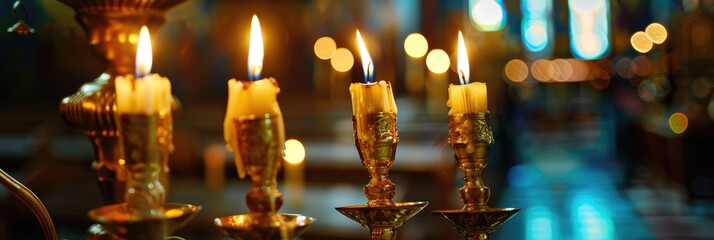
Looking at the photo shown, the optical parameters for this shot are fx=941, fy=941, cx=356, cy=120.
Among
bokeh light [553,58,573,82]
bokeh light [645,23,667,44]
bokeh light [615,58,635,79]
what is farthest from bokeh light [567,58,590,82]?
bokeh light [645,23,667,44]

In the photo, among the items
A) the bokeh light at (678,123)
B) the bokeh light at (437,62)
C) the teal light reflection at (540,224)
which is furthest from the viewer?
the bokeh light at (437,62)

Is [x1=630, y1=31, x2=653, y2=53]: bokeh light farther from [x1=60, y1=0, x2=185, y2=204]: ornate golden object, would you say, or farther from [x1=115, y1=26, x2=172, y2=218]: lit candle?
[x1=115, y1=26, x2=172, y2=218]: lit candle

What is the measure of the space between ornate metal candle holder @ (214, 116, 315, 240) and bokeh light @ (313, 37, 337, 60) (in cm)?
917

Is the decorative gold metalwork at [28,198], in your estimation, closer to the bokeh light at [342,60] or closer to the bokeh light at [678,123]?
the bokeh light at [678,123]

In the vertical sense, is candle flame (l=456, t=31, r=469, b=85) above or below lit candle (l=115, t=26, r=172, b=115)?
above

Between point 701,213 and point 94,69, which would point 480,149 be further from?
point 94,69

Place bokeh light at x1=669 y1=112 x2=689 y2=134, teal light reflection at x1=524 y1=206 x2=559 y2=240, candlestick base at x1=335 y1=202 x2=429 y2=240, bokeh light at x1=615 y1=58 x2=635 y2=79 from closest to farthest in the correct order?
1. candlestick base at x1=335 y1=202 x2=429 y2=240
2. teal light reflection at x1=524 y1=206 x2=559 y2=240
3. bokeh light at x1=669 y1=112 x2=689 y2=134
4. bokeh light at x1=615 y1=58 x2=635 y2=79

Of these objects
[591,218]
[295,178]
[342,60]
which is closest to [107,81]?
[295,178]

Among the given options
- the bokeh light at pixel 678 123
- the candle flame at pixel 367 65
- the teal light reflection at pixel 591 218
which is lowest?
the candle flame at pixel 367 65

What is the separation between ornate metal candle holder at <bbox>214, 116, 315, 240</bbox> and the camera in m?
0.77

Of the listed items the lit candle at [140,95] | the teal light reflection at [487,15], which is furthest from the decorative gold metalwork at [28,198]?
the teal light reflection at [487,15]

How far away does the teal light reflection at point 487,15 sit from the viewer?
19375mm

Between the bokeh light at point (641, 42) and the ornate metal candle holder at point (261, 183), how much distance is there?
64.4ft

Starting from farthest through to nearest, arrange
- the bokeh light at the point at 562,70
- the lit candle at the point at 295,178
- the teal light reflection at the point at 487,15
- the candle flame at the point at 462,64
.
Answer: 1. the bokeh light at the point at 562,70
2. the teal light reflection at the point at 487,15
3. the lit candle at the point at 295,178
4. the candle flame at the point at 462,64
